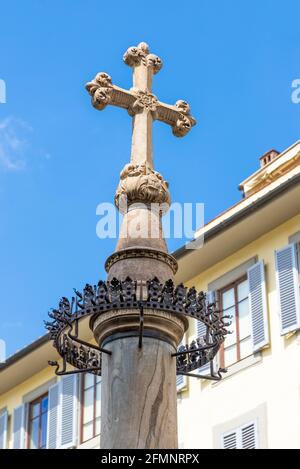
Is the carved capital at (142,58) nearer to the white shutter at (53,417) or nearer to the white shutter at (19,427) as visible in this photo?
the white shutter at (53,417)

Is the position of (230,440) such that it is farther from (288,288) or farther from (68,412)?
(68,412)

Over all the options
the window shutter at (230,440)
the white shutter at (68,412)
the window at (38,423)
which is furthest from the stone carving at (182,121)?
the window at (38,423)

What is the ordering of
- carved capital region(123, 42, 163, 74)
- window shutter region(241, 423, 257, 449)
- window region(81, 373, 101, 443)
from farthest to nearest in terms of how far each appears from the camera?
window region(81, 373, 101, 443), window shutter region(241, 423, 257, 449), carved capital region(123, 42, 163, 74)

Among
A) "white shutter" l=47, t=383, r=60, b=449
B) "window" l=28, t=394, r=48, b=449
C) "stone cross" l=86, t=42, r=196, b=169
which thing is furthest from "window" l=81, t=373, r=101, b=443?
"stone cross" l=86, t=42, r=196, b=169

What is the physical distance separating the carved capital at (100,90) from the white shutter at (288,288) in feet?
28.4

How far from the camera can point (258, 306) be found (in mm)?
18875

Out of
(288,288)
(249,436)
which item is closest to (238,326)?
(288,288)

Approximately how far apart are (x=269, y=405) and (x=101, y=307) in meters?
9.86

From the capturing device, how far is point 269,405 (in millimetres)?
17906

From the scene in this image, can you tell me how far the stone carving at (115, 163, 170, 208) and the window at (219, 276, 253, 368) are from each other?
31.3 ft

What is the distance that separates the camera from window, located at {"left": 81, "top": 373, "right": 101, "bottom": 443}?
21062 millimetres

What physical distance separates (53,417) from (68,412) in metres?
0.60

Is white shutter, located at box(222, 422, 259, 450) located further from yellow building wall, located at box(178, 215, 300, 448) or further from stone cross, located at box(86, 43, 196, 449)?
stone cross, located at box(86, 43, 196, 449)
